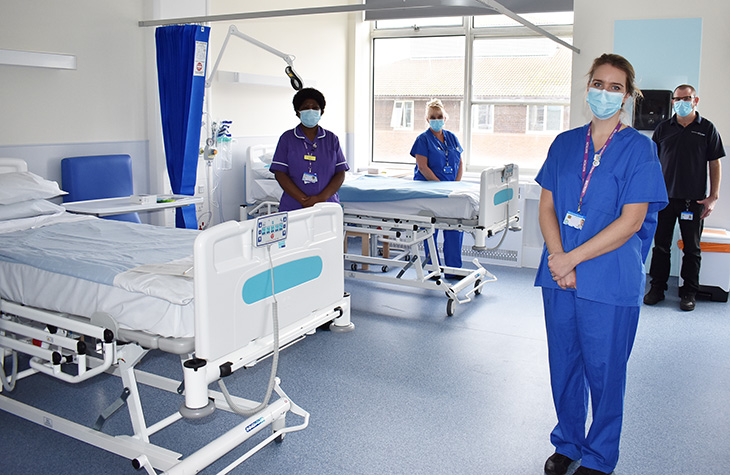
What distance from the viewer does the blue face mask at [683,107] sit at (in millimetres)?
4773

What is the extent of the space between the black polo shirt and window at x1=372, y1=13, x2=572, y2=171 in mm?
1737

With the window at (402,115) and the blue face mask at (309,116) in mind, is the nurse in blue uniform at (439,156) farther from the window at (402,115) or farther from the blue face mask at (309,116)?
the window at (402,115)

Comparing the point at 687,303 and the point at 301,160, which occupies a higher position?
the point at 301,160

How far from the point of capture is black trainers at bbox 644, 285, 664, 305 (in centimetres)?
495

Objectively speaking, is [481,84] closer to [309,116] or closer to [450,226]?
[450,226]

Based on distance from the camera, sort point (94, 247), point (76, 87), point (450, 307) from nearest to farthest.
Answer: point (94, 247) → point (76, 87) → point (450, 307)

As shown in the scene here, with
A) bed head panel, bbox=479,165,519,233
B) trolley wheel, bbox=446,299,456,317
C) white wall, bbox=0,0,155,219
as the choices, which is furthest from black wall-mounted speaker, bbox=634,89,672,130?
white wall, bbox=0,0,155,219

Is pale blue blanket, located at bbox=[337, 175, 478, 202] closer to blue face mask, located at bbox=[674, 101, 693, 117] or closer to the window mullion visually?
blue face mask, located at bbox=[674, 101, 693, 117]

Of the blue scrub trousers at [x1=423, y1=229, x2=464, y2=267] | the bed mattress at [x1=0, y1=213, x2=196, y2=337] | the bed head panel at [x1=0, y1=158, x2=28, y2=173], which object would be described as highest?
the bed head panel at [x1=0, y1=158, x2=28, y2=173]

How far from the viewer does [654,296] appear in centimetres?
496

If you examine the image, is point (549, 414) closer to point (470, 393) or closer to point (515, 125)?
point (470, 393)

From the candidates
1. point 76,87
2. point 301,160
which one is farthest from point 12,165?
point 301,160

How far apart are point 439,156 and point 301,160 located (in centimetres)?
155

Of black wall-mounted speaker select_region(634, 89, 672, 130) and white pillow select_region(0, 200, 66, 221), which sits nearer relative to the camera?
white pillow select_region(0, 200, 66, 221)
